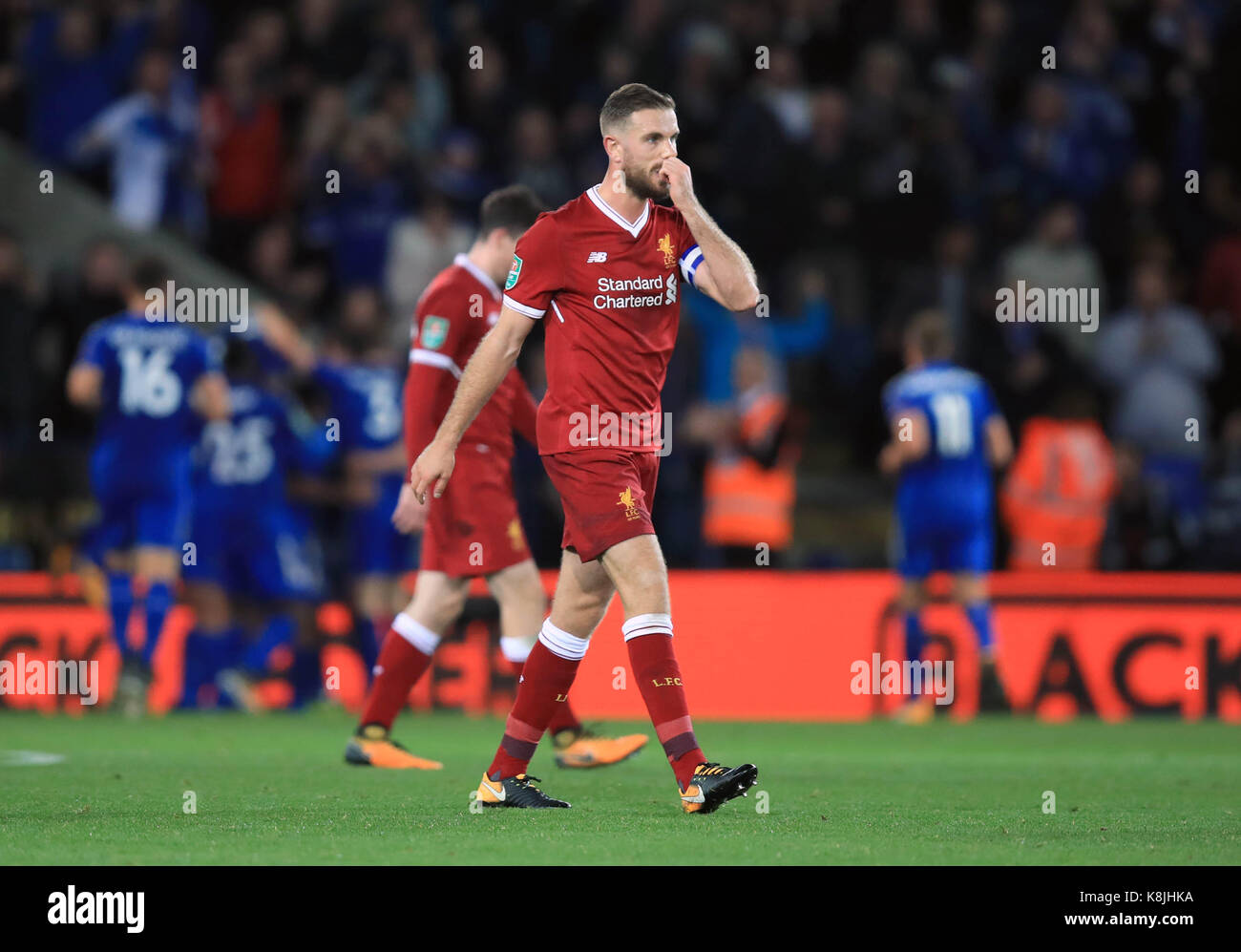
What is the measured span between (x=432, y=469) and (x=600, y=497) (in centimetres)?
57

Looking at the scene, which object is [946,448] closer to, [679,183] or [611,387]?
[611,387]

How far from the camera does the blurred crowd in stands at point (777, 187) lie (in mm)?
14195

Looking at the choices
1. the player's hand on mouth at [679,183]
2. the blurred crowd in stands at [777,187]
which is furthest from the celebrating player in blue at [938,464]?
the player's hand on mouth at [679,183]

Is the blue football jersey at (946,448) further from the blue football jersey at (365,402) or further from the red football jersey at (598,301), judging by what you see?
the red football jersey at (598,301)

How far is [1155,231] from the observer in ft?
52.5

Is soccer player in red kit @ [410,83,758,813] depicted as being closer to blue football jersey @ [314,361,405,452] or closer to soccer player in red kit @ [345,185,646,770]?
soccer player in red kit @ [345,185,646,770]

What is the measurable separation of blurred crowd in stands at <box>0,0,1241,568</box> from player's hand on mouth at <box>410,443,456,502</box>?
7280 millimetres

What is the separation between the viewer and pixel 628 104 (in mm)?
6473

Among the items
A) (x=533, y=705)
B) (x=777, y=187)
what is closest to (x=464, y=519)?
(x=533, y=705)

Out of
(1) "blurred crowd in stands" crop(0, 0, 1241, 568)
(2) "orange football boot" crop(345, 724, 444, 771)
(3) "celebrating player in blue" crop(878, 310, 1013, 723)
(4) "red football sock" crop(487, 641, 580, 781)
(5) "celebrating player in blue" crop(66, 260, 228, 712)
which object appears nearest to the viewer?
(4) "red football sock" crop(487, 641, 580, 781)

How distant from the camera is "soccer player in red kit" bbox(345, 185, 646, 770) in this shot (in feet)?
27.2

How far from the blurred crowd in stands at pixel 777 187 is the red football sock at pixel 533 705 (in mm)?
6875

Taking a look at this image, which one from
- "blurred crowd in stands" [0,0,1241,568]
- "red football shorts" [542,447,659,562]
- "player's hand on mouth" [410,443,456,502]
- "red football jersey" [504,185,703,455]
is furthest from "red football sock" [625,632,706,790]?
"blurred crowd in stands" [0,0,1241,568]
